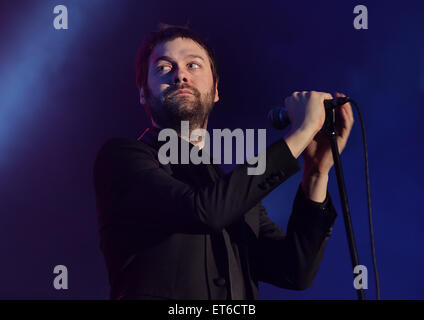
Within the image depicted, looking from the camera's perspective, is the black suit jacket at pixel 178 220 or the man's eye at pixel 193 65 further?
the man's eye at pixel 193 65

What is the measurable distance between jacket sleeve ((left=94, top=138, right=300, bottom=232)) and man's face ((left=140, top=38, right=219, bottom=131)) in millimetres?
389

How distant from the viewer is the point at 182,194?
144cm

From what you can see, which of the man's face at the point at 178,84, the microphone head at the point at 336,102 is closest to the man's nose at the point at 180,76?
the man's face at the point at 178,84

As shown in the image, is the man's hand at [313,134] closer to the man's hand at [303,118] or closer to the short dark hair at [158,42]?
the man's hand at [303,118]

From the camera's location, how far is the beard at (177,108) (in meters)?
1.94

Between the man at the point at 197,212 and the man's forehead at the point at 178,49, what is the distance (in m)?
0.03

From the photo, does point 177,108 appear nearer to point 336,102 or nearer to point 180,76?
point 180,76

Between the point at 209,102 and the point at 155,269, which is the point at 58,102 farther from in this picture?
the point at 155,269

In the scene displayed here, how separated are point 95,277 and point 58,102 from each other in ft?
4.92

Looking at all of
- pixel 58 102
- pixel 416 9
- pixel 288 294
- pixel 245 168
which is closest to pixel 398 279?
pixel 288 294

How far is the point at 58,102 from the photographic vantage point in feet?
12.3

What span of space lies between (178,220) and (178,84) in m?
0.72

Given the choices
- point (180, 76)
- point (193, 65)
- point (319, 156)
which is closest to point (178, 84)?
point (180, 76)

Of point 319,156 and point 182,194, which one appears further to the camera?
point 319,156
